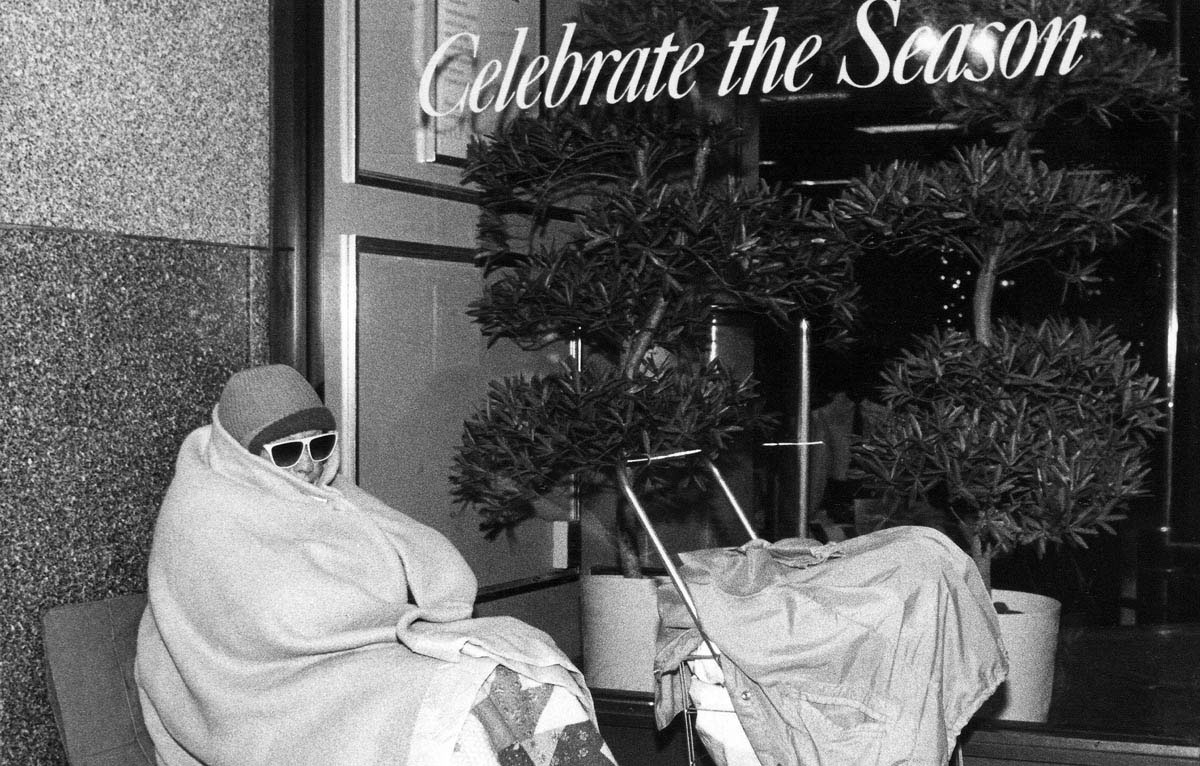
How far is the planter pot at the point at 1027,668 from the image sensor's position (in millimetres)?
3770

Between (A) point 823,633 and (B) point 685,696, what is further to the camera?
(B) point 685,696

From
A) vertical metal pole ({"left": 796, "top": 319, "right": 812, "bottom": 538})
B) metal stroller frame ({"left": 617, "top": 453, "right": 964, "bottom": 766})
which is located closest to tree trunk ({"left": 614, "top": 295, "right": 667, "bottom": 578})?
metal stroller frame ({"left": 617, "top": 453, "right": 964, "bottom": 766})

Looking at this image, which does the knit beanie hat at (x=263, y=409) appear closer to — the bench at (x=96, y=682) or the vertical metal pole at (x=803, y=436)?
the bench at (x=96, y=682)

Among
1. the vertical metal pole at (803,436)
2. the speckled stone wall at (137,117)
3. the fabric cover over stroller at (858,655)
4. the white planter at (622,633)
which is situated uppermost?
the speckled stone wall at (137,117)

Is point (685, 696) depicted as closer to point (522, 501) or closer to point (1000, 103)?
point (522, 501)

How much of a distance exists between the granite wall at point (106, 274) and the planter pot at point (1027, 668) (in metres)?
2.19

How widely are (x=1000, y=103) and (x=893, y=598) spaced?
1500mm

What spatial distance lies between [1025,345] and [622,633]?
55.3 inches

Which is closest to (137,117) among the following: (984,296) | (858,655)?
(858,655)

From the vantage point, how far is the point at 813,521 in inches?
165

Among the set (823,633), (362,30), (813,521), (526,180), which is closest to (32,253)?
(362,30)

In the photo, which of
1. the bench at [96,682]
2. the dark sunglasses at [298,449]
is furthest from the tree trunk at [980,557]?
the bench at [96,682]

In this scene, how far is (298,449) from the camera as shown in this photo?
10.4 feet

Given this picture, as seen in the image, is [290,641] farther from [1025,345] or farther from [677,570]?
[1025,345]
